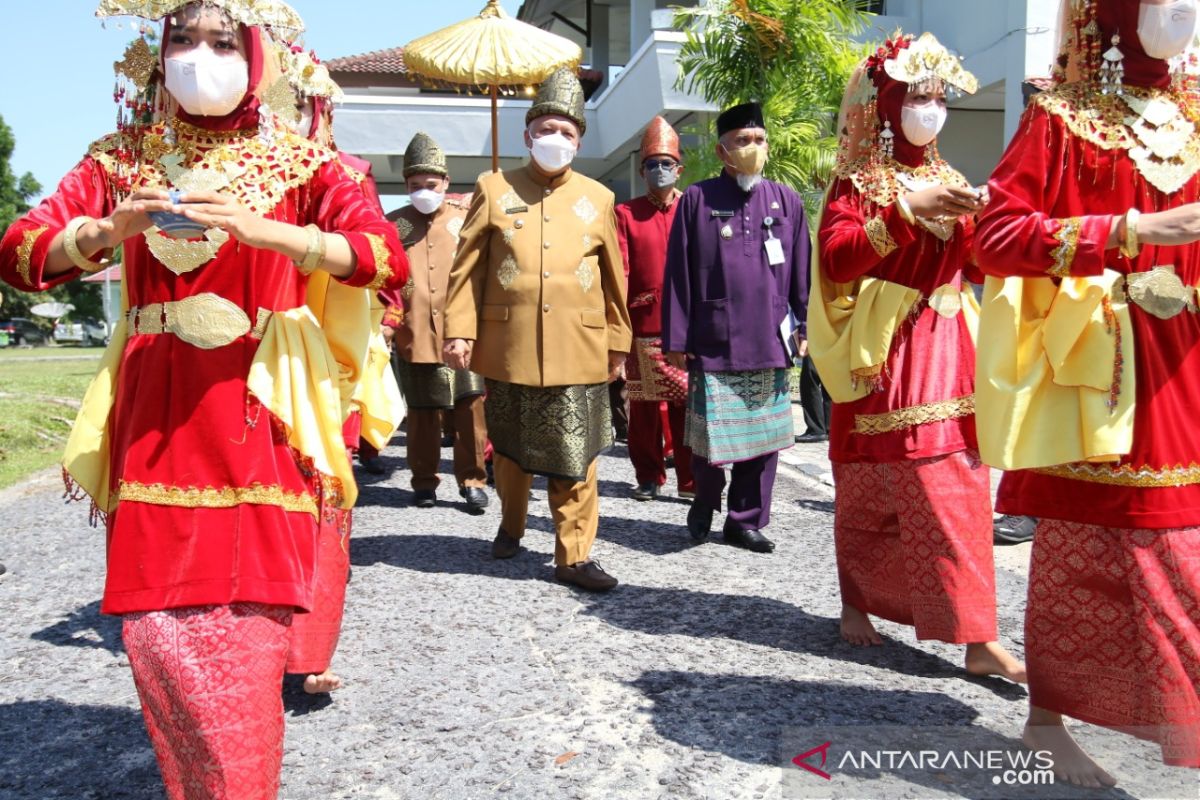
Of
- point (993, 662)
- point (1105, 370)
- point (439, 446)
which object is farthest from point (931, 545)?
point (439, 446)

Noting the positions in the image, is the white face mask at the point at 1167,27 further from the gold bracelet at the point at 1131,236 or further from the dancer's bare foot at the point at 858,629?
the dancer's bare foot at the point at 858,629

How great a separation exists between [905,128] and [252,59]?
7.47 ft

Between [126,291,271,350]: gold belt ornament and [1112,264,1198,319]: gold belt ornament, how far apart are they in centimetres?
213

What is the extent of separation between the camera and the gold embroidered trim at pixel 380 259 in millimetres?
2541

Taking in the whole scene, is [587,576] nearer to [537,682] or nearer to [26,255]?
[537,682]

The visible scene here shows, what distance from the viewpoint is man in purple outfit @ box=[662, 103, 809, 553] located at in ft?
18.5

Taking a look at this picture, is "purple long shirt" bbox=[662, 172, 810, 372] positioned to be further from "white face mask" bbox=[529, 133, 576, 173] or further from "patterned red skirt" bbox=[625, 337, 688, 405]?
"patterned red skirt" bbox=[625, 337, 688, 405]

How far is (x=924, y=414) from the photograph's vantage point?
371cm

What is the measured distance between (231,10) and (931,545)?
8.77ft

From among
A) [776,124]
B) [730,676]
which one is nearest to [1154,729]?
[730,676]

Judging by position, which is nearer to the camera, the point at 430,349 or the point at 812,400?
the point at 430,349

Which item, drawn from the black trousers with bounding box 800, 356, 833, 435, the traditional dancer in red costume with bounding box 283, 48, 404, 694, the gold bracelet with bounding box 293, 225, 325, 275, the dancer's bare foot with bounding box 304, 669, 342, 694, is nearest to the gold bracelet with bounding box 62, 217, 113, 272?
the gold bracelet with bounding box 293, 225, 325, 275

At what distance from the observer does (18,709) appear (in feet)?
11.8

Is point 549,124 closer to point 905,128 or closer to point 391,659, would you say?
point 905,128
